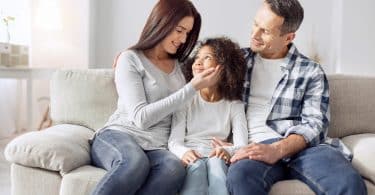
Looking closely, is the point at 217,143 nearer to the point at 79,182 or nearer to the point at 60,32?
the point at 79,182

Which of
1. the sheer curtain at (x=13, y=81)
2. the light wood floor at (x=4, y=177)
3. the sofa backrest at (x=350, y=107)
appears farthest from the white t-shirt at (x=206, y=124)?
the sheer curtain at (x=13, y=81)

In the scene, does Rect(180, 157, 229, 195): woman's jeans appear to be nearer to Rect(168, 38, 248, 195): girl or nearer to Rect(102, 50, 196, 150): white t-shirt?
Rect(168, 38, 248, 195): girl

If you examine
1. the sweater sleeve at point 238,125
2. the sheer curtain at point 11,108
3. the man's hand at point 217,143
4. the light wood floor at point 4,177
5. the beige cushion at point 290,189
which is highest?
the sweater sleeve at point 238,125

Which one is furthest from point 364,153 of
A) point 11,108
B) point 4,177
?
point 11,108

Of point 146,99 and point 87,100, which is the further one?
point 87,100

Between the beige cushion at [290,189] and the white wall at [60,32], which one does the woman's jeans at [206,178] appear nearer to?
the beige cushion at [290,189]

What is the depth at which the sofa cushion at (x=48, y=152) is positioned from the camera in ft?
4.35

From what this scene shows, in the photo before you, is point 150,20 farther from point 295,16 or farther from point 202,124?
point 295,16

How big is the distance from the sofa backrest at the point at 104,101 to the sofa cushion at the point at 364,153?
0.09 metres

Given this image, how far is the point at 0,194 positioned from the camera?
6.65ft

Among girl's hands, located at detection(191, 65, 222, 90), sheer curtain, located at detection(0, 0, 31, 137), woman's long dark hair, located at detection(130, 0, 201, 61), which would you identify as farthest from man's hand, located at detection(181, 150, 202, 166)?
sheer curtain, located at detection(0, 0, 31, 137)

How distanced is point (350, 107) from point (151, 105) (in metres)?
0.88

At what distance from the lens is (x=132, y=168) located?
1.23 metres

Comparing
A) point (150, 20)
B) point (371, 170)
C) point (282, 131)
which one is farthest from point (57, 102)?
point (371, 170)
